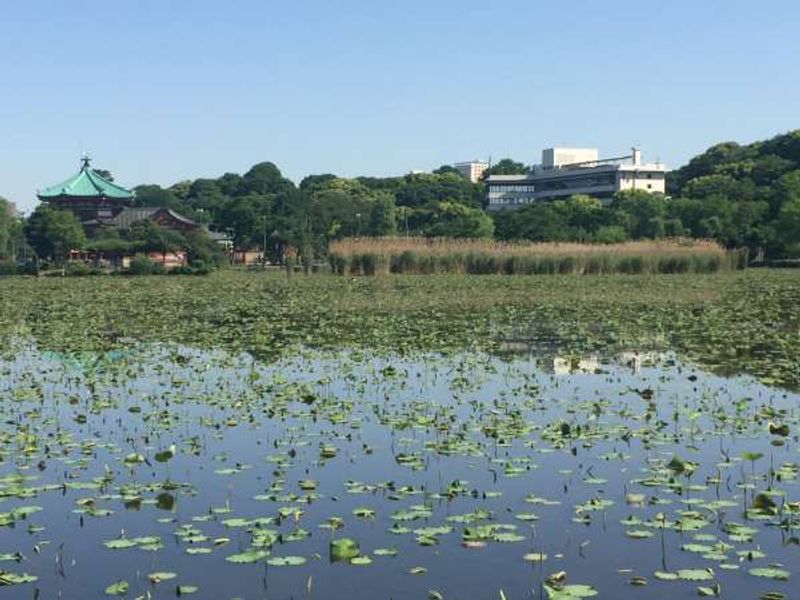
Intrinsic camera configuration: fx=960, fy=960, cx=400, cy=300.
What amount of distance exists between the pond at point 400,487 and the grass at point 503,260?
97.6ft

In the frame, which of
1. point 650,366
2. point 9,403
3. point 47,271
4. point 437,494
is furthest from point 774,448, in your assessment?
point 47,271

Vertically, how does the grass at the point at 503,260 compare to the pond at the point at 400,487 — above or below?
above

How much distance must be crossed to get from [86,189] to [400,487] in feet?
257

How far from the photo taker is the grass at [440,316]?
16969 mm

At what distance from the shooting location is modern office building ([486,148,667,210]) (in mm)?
116938

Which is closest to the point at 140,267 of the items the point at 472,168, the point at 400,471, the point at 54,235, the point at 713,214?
the point at 54,235

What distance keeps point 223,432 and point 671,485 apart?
455 centimetres

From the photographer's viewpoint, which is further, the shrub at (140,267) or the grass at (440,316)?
the shrub at (140,267)

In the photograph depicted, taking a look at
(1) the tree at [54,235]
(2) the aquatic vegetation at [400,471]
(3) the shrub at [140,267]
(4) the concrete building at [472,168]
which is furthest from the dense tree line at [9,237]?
(4) the concrete building at [472,168]

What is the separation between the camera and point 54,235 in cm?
5944

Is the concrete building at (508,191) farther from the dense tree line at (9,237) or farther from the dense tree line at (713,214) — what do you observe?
the dense tree line at (9,237)

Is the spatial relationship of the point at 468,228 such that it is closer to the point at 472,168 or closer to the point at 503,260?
the point at 503,260

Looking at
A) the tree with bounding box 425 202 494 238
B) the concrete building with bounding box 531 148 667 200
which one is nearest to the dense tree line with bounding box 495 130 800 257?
the tree with bounding box 425 202 494 238

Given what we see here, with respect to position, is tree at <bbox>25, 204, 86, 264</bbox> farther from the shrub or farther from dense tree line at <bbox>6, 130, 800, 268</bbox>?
the shrub
